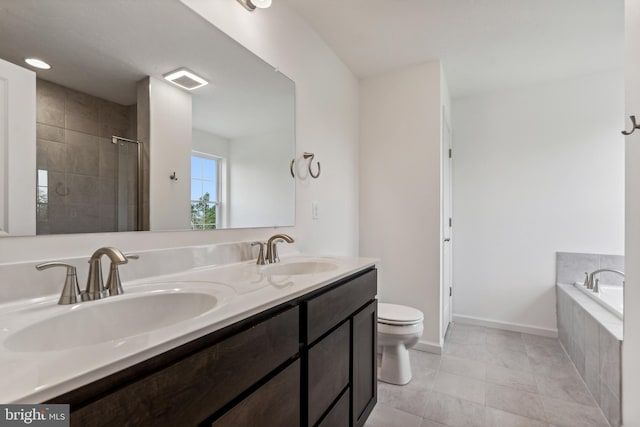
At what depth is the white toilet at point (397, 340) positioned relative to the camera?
1.88m

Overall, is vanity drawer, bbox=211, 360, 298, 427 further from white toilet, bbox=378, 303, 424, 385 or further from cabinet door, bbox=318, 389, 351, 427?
white toilet, bbox=378, 303, 424, 385

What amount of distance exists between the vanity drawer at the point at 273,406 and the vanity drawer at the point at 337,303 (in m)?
0.14

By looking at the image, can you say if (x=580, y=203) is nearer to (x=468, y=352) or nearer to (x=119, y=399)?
(x=468, y=352)

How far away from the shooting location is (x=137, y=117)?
1.03 meters

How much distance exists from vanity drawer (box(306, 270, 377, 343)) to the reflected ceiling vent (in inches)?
39.2

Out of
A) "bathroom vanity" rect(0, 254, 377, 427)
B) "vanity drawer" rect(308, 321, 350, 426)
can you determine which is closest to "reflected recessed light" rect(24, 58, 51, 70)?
"bathroom vanity" rect(0, 254, 377, 427)

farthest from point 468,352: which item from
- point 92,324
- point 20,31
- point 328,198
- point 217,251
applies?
point 20,31

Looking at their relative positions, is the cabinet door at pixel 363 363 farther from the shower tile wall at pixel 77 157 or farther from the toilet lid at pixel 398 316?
the shower tile wall at pixel 77 157

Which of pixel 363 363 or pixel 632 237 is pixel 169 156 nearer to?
pixel 363 363

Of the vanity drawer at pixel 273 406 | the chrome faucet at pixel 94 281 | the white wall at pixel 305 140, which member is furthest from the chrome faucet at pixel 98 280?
the vanity drawer at pixel 273 406

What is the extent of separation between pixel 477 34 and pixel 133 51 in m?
2.12

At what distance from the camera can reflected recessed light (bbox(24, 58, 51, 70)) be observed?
32.1 inches

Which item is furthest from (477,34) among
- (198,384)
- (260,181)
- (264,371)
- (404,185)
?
(198,384)

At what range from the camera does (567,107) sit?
2.73 metres
